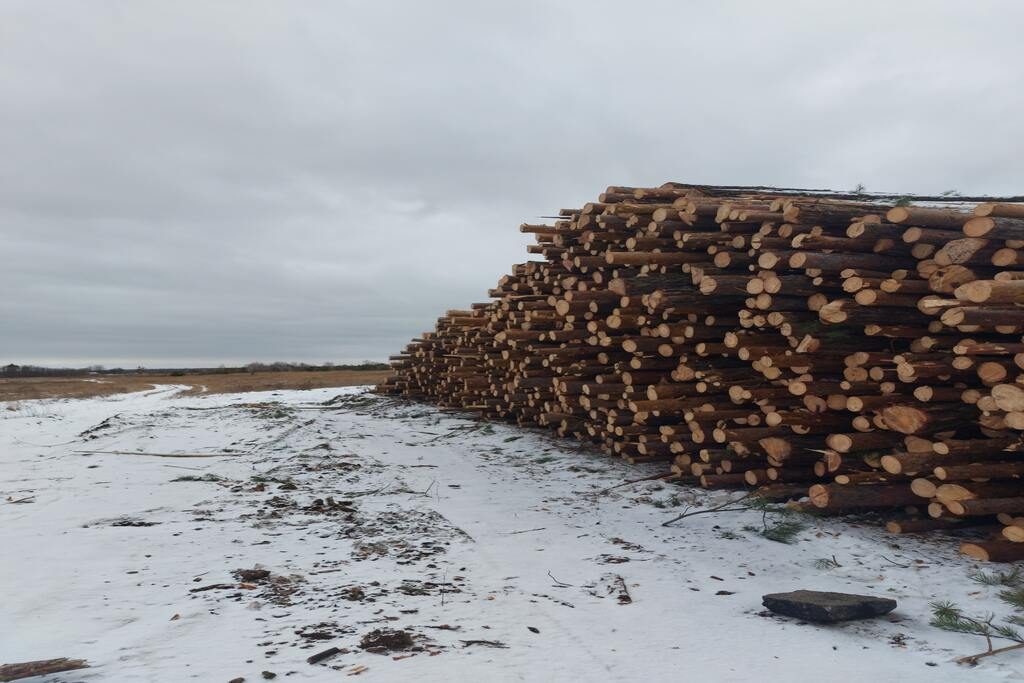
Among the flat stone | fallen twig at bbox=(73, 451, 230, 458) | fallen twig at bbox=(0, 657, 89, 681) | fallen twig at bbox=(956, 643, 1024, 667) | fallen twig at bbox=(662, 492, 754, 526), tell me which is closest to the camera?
fallen twig at bbox=(0, 657, 89, 681)

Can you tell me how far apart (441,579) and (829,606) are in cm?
269

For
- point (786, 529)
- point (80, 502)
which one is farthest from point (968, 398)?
point (80, 502)

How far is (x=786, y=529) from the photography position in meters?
6.14

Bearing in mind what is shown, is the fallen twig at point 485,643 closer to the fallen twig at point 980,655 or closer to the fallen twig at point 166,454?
the fallen twig at point 980,655

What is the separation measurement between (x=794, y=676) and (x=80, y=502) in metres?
7.53

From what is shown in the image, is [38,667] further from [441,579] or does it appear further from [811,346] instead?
[811,346]

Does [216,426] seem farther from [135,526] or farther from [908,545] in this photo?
[908,545]

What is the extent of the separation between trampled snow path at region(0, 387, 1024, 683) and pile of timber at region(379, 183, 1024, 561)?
55cm

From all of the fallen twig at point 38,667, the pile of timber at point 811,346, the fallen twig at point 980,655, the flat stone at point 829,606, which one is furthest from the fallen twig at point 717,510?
the fallen twig at point 38,667

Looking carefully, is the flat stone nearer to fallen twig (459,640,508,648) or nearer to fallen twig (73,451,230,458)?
fallen twig (459,640,508,648)

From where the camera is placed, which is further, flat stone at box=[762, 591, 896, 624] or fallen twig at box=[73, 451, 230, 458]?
→ fallen twig at box=[73, 451, 230, 458]

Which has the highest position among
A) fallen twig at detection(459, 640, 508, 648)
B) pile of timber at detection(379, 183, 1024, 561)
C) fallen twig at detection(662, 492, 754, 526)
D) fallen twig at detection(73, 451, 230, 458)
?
pile of timber at detection(379, 183, 1024, 561)

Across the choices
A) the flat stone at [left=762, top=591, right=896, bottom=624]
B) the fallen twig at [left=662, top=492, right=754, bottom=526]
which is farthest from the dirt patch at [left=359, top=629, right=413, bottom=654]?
the fallen twig at [left=662, top=492, right=754, bottom=526]

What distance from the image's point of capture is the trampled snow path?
3.91 m
